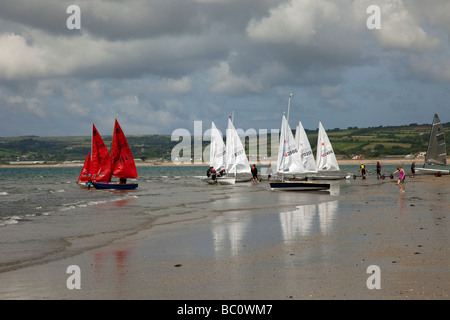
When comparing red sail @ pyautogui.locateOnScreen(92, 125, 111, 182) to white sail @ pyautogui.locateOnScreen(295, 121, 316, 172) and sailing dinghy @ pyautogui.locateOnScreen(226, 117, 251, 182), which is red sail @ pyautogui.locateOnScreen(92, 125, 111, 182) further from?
white sail @ pyautogui.locateOnScreen(295, 121, 316, 172)

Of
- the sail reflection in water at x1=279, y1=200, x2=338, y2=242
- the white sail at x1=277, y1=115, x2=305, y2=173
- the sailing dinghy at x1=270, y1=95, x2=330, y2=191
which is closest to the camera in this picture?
the sail reflection in water at x1=279, y1=200, x2=338, y2=242

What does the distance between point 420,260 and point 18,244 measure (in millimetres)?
12821

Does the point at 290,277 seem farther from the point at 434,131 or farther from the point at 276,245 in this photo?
the point at 434,131

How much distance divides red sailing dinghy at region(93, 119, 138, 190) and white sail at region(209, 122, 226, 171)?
1528 centimetres

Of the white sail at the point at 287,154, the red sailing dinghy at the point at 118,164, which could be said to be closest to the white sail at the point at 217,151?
the red sailing dinghy at the point at 118,164

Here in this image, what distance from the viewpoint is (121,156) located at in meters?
50.0

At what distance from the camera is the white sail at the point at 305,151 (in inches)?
2082

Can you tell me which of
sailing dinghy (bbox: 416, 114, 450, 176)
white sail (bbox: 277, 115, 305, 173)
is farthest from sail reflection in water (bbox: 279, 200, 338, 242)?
sailing dinghy (bbox: 416, 114, 450, 176)

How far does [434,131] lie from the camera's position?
62656 mm

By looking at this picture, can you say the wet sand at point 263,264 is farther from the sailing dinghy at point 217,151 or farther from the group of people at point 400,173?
the sailing dinghy at point 217,151

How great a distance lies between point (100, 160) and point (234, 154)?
656 inches

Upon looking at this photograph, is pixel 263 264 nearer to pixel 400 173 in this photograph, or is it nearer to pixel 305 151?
pixel 400 173

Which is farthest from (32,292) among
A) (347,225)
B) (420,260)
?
(347,225)

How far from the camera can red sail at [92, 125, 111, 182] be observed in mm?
50963
